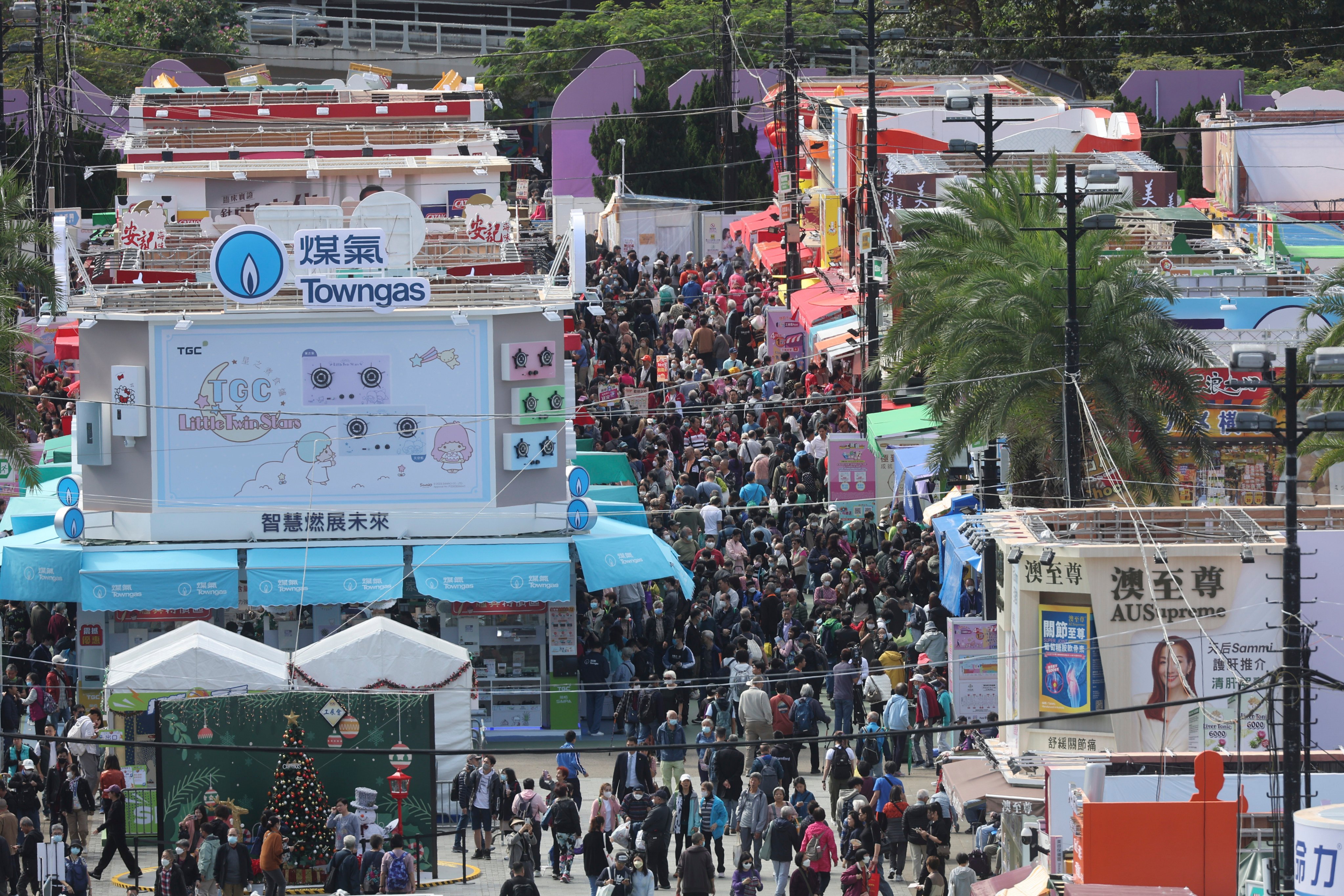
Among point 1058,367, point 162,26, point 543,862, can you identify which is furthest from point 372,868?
point 162,26

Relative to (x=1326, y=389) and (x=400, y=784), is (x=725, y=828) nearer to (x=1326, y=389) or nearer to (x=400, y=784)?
(x=400, y=784)

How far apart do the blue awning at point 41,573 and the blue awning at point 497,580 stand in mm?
4235

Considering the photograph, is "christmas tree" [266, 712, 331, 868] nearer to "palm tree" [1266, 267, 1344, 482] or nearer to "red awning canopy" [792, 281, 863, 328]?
"palm tree" [1266, 267, 1344, 482]

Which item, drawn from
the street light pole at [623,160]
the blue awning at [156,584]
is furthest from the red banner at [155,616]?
the street light pole at [623,160]

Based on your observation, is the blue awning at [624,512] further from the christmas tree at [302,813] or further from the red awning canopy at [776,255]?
the red awning canopy at [776,255]

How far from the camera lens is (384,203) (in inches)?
1070

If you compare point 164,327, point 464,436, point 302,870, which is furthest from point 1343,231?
point 302,870

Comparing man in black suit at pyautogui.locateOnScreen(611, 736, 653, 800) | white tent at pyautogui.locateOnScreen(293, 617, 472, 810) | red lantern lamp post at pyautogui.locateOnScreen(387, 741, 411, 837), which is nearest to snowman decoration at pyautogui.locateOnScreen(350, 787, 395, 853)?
red lantern lamp post at pyautogui.locateOnScreen(387, 741, 411, 837)

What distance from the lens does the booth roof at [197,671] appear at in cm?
2255

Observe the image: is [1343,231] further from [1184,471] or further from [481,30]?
[481,30]

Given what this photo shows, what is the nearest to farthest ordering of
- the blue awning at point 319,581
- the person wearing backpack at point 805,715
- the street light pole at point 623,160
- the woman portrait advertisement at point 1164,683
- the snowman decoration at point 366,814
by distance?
the woman portrait advertisement at point 1164,683 → the snowman decoration at point 366,814 → the person wearing backpack at point 805,715 → the blue awning at point 319,581 → the street light pole at point 623,160

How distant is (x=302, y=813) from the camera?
20672mm

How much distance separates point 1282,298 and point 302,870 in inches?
643

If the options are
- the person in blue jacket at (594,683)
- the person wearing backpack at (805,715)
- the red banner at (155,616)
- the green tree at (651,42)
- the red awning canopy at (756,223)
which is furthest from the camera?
the green tree at (651,42)
